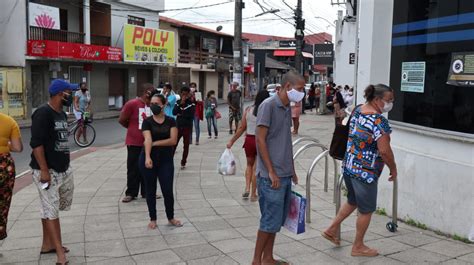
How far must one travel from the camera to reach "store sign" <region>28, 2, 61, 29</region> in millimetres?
21484

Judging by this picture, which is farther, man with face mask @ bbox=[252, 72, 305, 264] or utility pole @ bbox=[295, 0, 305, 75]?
utility pole @ bbox=[295, 0, 305, 75]

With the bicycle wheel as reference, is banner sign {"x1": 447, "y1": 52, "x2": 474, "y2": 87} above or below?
above

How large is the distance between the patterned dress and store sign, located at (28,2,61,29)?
2032 cm

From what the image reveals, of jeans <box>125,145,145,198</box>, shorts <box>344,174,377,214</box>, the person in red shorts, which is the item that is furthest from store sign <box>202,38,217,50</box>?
shorts <box>344,174,377,214</box>

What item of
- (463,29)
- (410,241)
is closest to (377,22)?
(463,29)

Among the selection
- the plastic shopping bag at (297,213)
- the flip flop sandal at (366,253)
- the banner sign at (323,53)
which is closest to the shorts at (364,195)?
the flip flop sandal at (366,253)

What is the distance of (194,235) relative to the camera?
18.1 feet

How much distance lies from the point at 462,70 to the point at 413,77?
0.86 meters

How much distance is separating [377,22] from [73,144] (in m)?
10.2

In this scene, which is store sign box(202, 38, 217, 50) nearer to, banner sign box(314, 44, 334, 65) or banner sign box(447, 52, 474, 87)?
banner sign box(314, 44, 334, 65)

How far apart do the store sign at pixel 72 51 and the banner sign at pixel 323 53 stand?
37.3 feet

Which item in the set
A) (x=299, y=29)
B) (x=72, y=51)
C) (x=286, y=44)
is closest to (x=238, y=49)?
(x=299, y=29)

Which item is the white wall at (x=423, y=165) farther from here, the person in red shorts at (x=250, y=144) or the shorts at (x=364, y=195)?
the person in red shorts at (x=250, y=144)

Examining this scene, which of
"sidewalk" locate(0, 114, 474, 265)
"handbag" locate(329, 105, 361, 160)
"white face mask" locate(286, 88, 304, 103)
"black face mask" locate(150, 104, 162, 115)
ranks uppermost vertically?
"white face mask" locate(286, 88, 304, 103)
